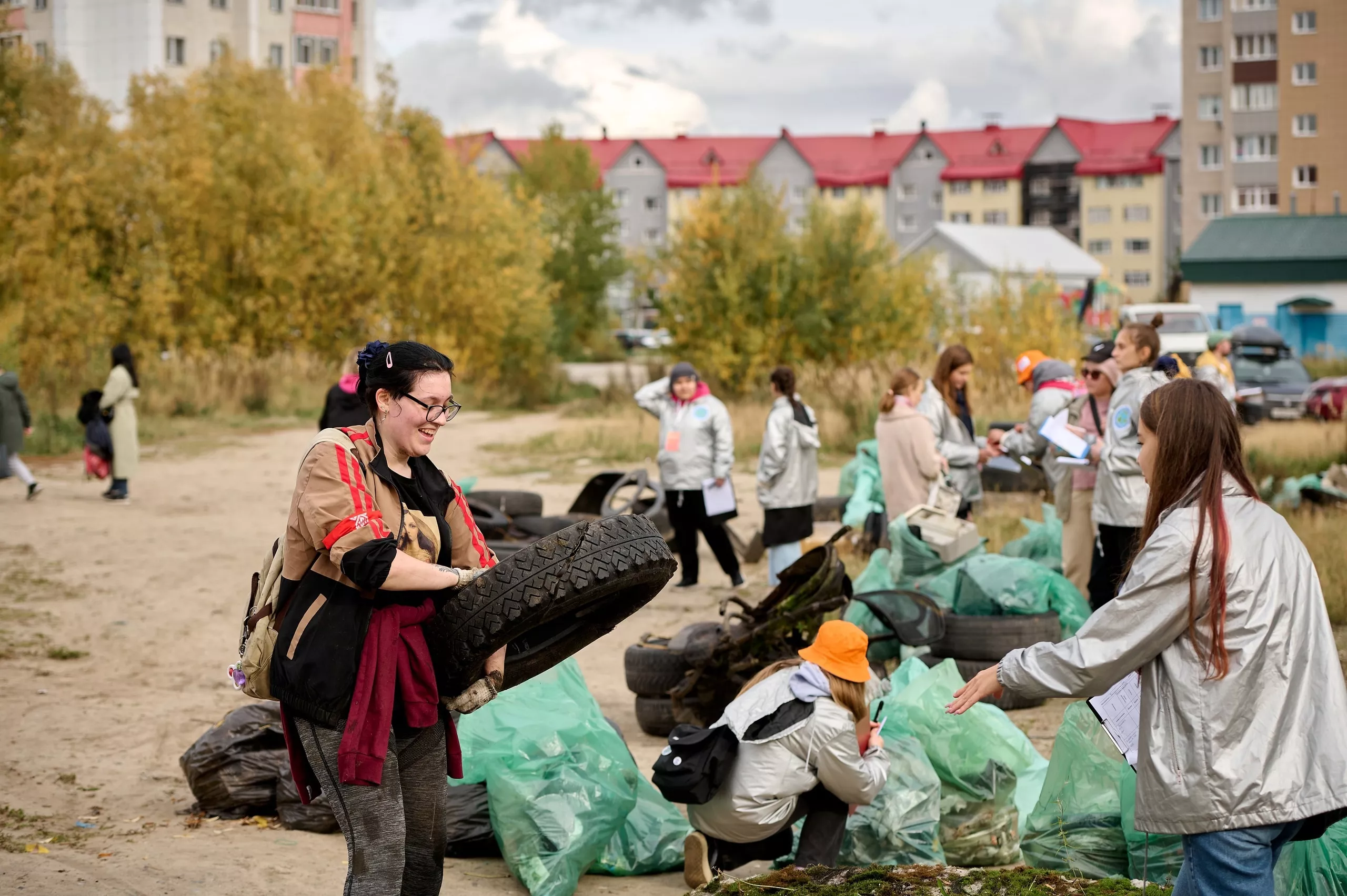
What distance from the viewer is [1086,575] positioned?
27.6ft

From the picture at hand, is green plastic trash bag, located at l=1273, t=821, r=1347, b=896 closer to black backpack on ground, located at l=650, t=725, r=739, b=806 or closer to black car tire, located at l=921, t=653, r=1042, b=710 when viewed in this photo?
black backpack on ground, located at l=650, t=725, r=739, b=806

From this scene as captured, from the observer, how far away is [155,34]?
64.3 meters

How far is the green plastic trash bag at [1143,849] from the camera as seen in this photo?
439 centimetres

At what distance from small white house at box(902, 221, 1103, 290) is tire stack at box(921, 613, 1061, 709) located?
1659 inches

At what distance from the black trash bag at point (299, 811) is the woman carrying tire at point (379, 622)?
73.4 inches

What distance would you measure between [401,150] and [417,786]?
35210 millimetres

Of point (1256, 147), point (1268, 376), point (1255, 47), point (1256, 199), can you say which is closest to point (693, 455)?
point (1268, 376)

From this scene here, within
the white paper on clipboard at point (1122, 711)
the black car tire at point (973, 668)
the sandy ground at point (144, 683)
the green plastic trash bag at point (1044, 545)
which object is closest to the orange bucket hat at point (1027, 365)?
the green plastic trash bag at point (1044, 545)

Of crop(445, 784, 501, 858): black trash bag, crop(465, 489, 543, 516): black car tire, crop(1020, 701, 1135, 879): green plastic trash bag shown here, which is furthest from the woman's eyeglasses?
crop(465, 489, 543, 516): black car tire

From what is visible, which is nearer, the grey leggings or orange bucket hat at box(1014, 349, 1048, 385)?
the grey leggings

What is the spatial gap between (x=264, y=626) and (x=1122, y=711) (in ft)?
7.02

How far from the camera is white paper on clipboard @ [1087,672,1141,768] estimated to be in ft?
11.1

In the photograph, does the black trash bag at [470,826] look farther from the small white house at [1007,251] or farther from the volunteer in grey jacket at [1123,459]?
the small white house at [1007,251]

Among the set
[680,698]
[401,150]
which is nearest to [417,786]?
[680,698]
